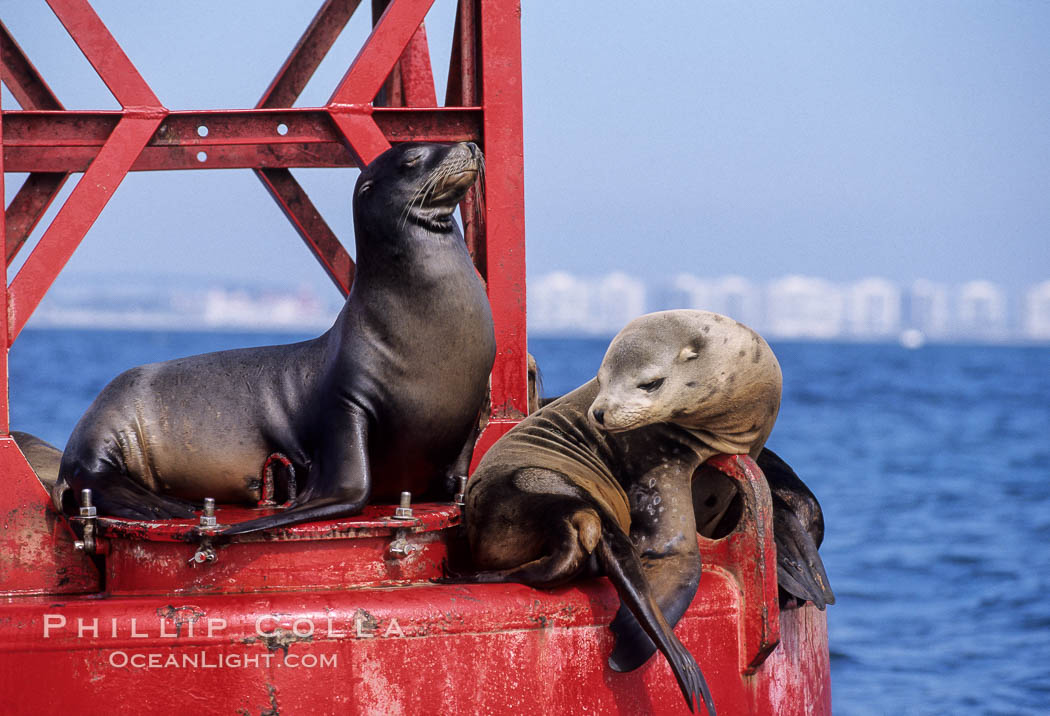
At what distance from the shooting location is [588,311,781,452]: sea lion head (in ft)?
12.2

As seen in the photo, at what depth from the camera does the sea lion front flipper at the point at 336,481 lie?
349 centimetres

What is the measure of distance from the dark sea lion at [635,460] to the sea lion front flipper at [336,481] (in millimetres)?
297

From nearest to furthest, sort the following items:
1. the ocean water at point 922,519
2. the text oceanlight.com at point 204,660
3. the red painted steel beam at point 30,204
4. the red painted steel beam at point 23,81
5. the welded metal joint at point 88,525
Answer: the text oceanlight.com at point 204,660 < the welded metal joint at point 88,525 < the red painted steel beam at point 30,204 < the red painted steel beam at point 23,81 < the ocean water at point 922,519

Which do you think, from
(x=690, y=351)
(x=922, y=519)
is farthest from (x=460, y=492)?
(x=922, y=519)

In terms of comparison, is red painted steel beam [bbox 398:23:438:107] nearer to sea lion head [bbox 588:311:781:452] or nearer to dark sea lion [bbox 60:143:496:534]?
dark sea lion [bbox 60:143:496:534]

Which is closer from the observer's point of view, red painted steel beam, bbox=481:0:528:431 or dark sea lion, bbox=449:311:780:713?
dark sea lion, bbox=449:311:780:713

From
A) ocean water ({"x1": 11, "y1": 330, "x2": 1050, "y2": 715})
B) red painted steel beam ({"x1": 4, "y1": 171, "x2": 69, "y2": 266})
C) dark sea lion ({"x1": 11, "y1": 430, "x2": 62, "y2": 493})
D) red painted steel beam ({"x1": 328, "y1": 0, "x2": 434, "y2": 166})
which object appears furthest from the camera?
ocean water ({"x1": 11, "y1": 330, "x2": 1050, "y2": 715})

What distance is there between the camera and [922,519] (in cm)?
1719

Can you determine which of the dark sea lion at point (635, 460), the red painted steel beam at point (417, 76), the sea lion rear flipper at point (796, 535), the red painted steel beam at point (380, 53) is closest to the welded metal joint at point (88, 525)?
the dark sea lion at point (635, 460)

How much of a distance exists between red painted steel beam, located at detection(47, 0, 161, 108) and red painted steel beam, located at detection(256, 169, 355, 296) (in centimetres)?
76

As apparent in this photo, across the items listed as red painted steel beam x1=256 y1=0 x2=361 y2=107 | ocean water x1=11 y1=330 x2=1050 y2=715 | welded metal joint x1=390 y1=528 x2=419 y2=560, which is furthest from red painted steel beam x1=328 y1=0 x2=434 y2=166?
ocean water x1=11 y1=330 x2=1050 y2=715

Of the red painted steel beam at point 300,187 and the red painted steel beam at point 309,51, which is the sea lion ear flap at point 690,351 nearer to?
the red painted steel beam at point 300,187

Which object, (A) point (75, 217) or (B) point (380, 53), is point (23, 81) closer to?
(A) point (75, 217)

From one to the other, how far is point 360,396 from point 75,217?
1.00 m
